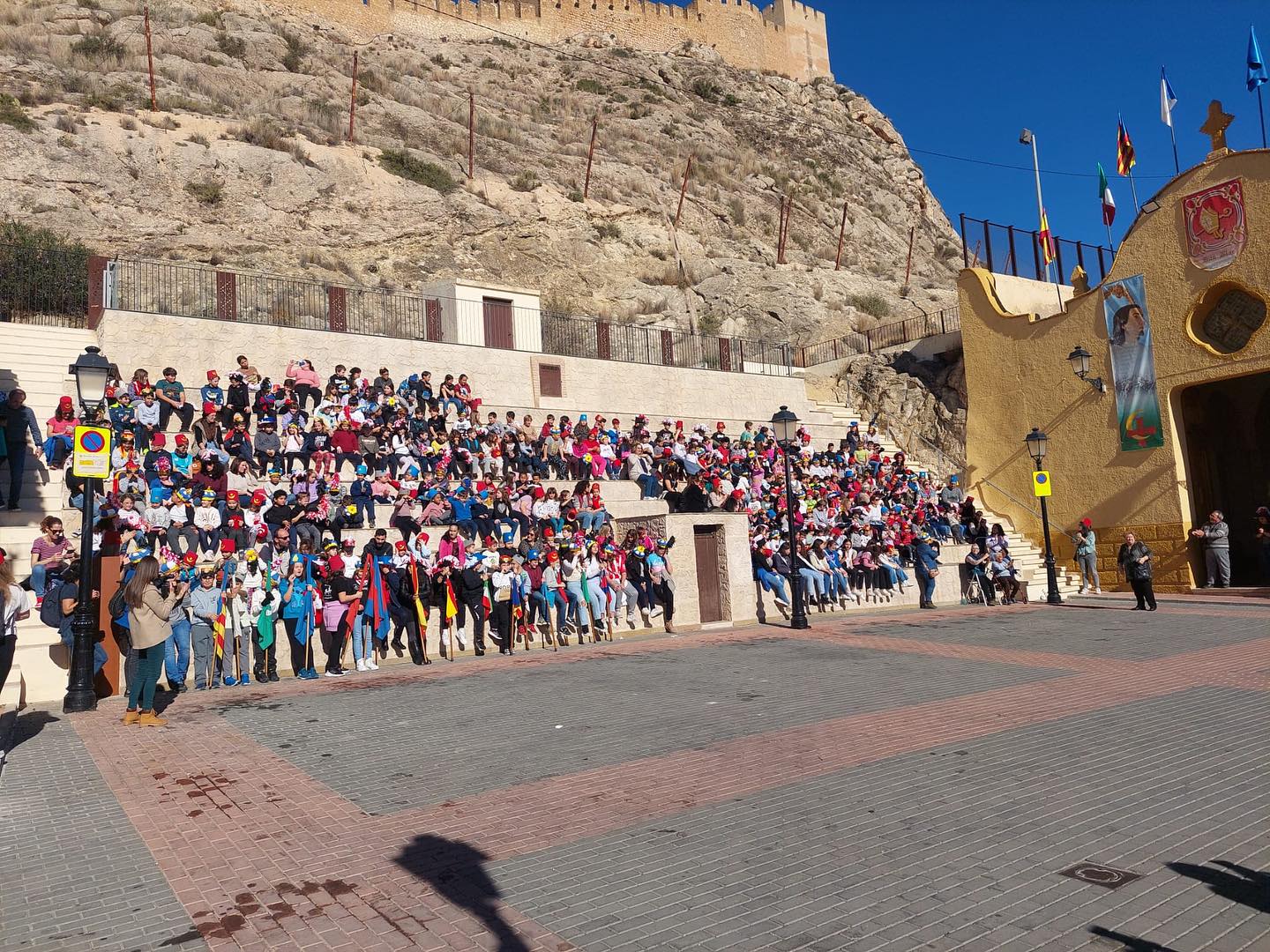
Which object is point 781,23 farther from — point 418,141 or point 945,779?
point 945,779

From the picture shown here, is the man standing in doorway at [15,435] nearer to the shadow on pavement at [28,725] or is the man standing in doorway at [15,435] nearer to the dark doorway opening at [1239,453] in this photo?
the shadow on pavement at [28,725]

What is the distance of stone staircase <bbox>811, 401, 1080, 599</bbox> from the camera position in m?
23.1

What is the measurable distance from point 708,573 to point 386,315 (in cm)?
1396

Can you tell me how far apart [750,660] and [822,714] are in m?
3.94

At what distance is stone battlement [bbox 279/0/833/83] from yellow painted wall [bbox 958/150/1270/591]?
178 ft

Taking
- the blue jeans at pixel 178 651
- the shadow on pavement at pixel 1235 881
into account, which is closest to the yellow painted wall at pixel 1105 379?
the shadow on pavement at pixel 1235 881

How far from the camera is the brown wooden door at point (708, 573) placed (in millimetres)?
17672

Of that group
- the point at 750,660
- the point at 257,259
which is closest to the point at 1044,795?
the point at 750,660

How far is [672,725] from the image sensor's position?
27.6 ft

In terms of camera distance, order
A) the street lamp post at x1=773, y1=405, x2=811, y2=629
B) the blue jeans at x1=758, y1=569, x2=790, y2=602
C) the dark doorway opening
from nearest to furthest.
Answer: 1. the street lamp post at x1=773, y1=405, x2=811, y2=629
2. the blue jeans at x1=758, y1=569, x2=790, y2=602
3. the dark doorway opening

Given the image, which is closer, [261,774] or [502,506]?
[261,774]

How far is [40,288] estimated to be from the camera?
24719 mm

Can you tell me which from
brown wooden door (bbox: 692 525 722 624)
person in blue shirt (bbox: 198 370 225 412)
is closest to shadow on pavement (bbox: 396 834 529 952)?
brown wooden door (bbox: 692 525 722 624)

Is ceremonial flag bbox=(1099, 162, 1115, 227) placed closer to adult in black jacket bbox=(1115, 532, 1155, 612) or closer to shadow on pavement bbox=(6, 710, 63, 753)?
adult in black jacket bbox=(1115, 532, 1155, 612)
